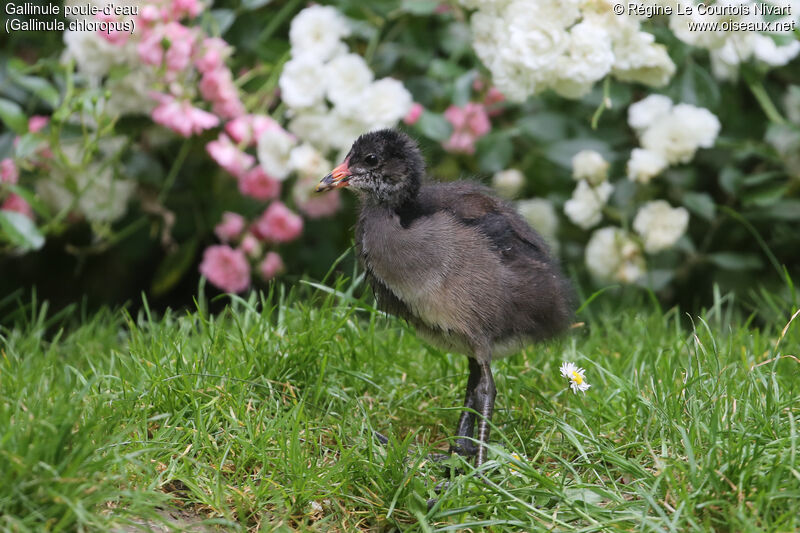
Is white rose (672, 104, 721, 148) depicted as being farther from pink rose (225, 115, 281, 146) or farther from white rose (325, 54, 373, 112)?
pink rose (225, 115, 281, 146)

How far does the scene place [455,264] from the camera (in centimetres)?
258

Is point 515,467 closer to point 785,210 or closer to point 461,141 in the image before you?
point 461,141

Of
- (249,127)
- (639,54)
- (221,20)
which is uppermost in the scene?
(221,20)

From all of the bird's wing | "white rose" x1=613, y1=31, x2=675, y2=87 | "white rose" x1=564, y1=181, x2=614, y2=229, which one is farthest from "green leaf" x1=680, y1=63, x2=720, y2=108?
the bird's wing

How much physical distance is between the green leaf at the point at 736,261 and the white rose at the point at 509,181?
906mm

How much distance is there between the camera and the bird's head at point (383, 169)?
8.91 feet

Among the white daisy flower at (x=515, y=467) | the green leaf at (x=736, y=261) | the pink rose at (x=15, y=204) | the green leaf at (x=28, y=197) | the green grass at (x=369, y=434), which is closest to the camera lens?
the green grass at (x=369, y=434)

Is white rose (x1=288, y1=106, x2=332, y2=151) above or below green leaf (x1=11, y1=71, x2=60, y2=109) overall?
below

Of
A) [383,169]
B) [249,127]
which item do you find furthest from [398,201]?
[249,127]

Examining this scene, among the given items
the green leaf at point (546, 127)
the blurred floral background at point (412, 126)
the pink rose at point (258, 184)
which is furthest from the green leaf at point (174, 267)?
the green leaf at point (546, 127)

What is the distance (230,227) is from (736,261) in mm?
2222

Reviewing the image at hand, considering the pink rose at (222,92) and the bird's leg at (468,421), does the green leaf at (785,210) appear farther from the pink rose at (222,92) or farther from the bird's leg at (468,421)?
the pink rose at (222,92)

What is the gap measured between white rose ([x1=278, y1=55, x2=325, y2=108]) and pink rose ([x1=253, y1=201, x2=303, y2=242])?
52 cm

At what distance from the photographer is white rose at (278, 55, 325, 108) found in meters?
3.62
